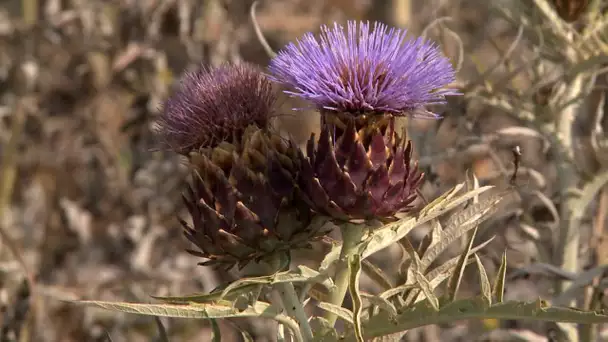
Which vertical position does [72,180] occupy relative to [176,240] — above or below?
above

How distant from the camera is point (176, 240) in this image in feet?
11.5

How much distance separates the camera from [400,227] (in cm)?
134

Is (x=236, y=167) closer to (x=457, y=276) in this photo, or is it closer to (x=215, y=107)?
(x=215, y=107)

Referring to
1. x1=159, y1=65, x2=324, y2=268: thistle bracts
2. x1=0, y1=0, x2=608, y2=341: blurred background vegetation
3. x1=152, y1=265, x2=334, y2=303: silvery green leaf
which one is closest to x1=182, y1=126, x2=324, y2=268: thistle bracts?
x1=159, y1=65, x2=324, y2=268: thistle bracts

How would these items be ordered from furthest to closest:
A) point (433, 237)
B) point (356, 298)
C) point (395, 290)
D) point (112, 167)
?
point (112, 167), point (433, 237), point (395, 290), point (356, 298)

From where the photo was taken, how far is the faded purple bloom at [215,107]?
1.44 metres

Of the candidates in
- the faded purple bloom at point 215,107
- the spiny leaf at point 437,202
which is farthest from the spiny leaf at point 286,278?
the faded purple bloom at point 215,107

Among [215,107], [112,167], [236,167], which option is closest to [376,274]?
[236,167]

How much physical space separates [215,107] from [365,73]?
0.29m

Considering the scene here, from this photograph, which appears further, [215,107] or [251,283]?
[215,107]

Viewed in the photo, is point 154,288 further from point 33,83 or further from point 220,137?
point 220,137

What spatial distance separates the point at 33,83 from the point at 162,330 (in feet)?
6.72

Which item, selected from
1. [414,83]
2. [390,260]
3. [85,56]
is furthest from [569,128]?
[85,56]

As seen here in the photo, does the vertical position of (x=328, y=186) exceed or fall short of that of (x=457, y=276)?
it exceeds it
